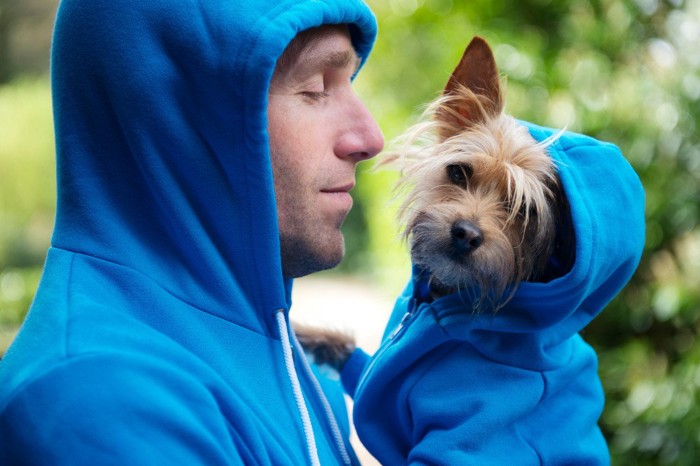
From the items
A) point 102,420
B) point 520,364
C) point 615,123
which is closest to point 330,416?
point 520,364

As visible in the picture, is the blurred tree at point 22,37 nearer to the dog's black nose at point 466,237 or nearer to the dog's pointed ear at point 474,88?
the dog's pointed ear at point 474,88

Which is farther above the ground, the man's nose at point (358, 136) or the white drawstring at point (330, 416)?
the man's nose at point (358, 136)

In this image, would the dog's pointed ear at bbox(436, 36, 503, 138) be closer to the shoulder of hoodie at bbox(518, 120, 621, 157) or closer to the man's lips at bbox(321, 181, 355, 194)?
the shoulder of hoodie at bbox(518, 120, 621, 157)

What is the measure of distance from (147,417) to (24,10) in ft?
17.5

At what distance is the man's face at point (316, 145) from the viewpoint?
5.65ft

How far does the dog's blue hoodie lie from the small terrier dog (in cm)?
9

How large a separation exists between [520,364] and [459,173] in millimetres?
695

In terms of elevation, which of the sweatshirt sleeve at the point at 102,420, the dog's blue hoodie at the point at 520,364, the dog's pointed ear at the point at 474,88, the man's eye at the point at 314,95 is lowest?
the dog's blue hoodie at the point at 520,364

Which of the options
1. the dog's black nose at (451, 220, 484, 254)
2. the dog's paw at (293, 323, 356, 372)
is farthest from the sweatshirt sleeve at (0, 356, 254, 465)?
the dog's paw at (293, 323, 356, 372)

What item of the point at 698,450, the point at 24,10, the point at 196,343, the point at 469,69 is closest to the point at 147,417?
the point at 196,343

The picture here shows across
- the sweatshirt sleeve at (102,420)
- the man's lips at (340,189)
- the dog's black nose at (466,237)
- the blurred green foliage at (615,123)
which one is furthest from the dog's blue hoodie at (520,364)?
the blurred green foliage at (615,123)

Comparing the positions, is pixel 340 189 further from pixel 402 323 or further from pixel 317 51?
pixel 402 323

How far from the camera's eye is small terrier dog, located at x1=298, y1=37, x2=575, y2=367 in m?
2.15

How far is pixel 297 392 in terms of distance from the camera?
1670mm
